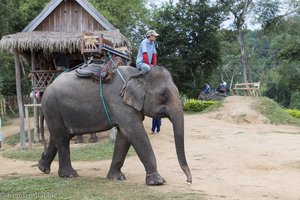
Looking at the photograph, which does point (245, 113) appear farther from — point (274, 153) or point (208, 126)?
point (274, 153)

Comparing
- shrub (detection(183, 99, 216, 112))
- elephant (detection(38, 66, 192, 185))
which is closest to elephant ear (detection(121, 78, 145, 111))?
elephant (detection(38, 66, 192, 185))

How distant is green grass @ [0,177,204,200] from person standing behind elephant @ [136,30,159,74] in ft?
6.84

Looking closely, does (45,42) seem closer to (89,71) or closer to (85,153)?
(85,153)

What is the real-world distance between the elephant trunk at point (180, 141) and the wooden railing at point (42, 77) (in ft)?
29.5

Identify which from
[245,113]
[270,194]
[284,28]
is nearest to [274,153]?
[270,194]

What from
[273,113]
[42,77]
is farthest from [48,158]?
[273,113]

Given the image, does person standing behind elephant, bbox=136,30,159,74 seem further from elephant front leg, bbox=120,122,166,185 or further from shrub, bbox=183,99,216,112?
shrub, bbox=183,99,216,112

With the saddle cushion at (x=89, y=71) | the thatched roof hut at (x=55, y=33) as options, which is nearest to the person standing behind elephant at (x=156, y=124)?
the thatched roof hut at (x=55, y=33)

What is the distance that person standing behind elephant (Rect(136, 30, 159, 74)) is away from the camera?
295 inches

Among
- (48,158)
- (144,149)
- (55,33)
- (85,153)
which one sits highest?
(55,33)

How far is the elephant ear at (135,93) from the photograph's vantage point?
7.21 m

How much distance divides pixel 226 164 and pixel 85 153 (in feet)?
14.0

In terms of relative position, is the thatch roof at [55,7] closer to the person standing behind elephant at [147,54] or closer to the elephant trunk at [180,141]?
the person standing behind elephant at [147,54]

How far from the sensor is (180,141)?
21.9 feet
